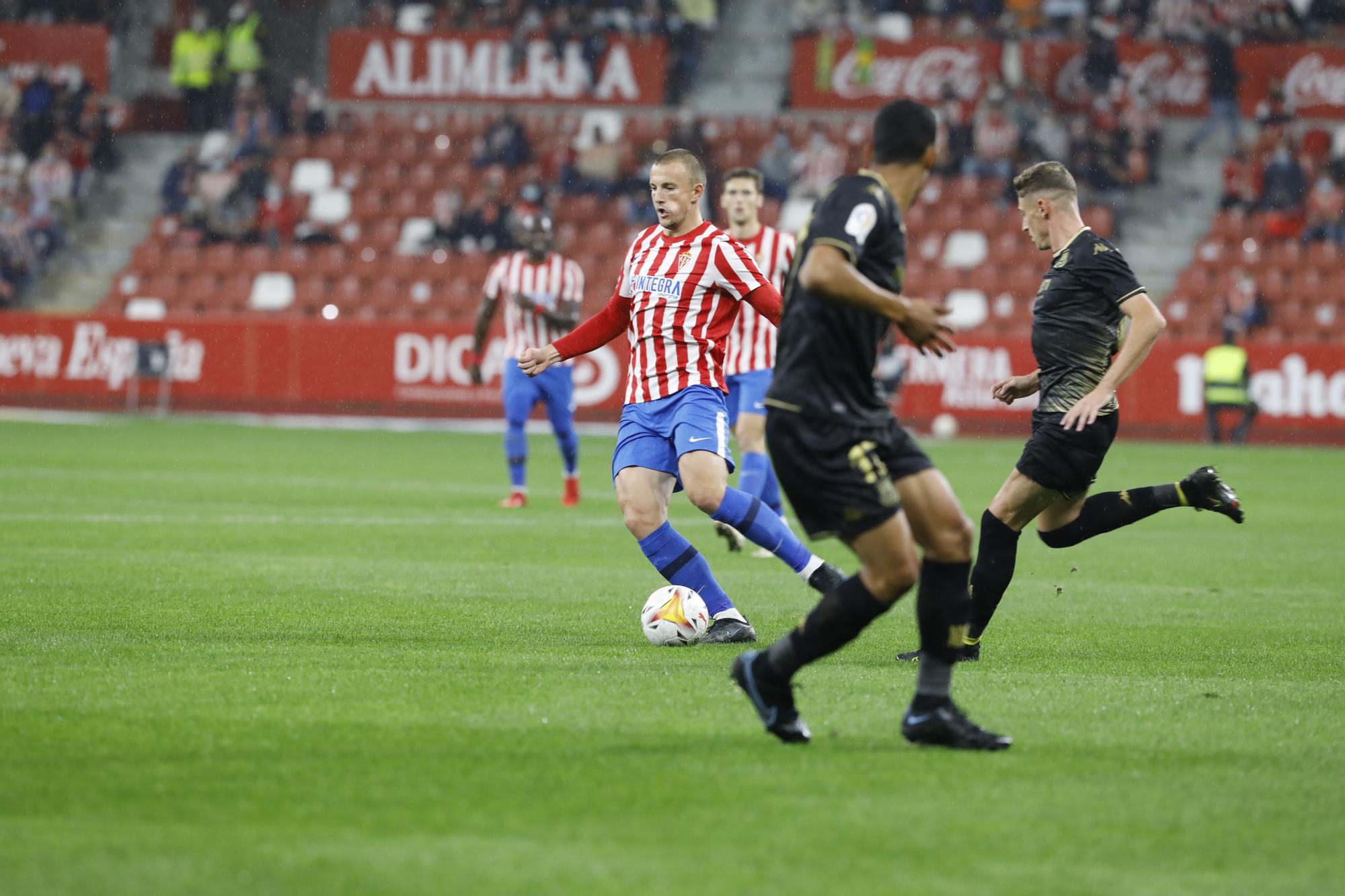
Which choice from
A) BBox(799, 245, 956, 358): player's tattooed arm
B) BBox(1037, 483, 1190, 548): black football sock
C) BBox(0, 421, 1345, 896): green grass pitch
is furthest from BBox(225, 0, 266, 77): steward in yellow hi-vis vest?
BBox(799, 245, 956, 358): player's tattooed arm

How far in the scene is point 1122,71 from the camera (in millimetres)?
30406

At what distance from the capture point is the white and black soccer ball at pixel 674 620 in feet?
24.4

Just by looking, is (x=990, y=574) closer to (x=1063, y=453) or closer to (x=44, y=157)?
(x=1063, y=453)

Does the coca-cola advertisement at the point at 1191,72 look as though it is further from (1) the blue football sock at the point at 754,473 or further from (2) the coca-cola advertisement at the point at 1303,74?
(1) the blue football sock at the point at 754,473

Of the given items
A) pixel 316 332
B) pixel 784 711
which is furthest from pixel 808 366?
pixel 316 332

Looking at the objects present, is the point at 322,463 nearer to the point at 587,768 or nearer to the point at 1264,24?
the point at 587,768

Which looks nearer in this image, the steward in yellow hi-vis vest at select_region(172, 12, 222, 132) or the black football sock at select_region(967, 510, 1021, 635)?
the black football sock at select_region(967, 510, 1021, 635)

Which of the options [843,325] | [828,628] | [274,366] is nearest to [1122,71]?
[274,366]

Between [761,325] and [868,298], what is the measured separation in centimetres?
672

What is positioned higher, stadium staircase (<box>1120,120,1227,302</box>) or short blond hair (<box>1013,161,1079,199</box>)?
stadium staircase (<box>1120,120,1227,302</box>)

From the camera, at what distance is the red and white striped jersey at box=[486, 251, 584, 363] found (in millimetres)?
14914

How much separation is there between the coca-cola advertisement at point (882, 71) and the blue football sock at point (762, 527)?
76.1 ft

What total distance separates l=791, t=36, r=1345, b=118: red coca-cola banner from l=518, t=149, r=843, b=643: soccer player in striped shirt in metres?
23.5

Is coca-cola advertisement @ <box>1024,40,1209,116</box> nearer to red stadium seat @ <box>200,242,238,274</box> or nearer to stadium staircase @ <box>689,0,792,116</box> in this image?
stadium staircase @ <box>689,0,792,116</box>
